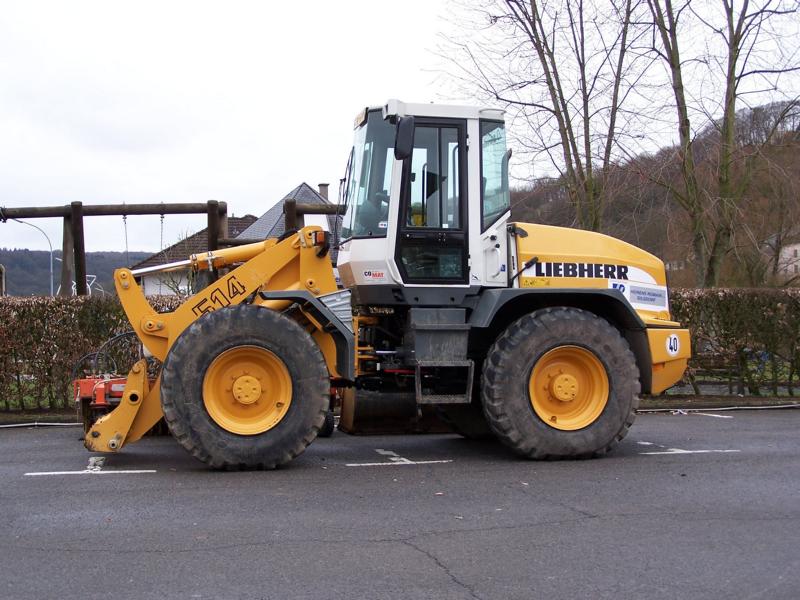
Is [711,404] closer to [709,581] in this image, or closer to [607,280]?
[607,280]

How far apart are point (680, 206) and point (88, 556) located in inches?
611

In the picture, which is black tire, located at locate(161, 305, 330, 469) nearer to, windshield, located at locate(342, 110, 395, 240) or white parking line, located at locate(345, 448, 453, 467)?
white parking line, located at locate(345, 448, 453, 467)

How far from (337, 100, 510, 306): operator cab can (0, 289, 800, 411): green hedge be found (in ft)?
16.5

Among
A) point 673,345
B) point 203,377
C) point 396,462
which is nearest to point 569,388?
point 673,345

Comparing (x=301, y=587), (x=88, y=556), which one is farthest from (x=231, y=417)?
(x=301, y=587)

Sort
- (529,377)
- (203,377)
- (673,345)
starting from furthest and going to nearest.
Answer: (673,345) → (529,377) → (203,377)

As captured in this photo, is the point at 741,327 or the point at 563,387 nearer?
the point at 563,387

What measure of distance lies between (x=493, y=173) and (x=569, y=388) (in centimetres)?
220

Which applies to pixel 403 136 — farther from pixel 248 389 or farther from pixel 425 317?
pixel 248 389

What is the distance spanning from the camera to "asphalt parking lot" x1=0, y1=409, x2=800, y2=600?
480cm

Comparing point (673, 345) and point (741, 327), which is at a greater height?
point (741, 327)

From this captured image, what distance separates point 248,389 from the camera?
7.83 meters

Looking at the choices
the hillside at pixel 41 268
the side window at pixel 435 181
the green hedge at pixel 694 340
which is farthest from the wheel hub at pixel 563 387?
the green hedge at pixel 694 340

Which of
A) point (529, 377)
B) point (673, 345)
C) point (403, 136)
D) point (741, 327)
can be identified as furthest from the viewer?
point (741, 327)
